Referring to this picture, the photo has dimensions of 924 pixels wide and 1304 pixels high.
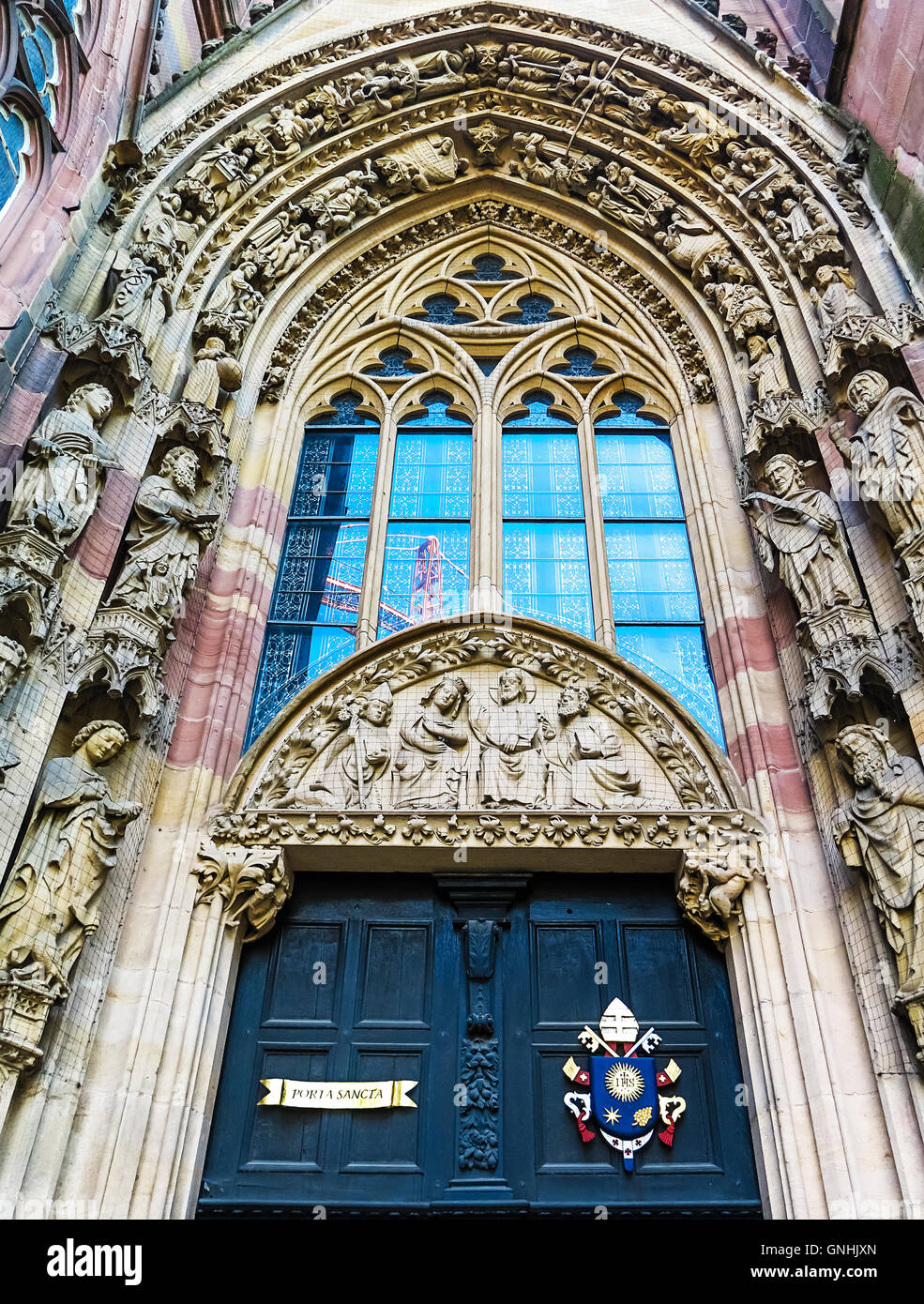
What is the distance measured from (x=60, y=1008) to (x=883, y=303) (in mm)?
7369

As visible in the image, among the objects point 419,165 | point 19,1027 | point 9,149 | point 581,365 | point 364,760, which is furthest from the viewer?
point 419,165

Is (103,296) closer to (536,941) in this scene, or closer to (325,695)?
(325,695)

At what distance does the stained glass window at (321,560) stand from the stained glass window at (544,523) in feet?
4.10

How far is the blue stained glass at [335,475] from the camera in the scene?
9352mm

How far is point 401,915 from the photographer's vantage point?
6961 millimetres

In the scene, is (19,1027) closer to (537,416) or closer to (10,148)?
(10,148)

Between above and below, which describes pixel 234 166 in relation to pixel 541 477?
above

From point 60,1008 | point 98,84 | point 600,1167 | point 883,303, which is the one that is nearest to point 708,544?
point 883,303

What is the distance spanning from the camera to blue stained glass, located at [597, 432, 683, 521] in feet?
30.4

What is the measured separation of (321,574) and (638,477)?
2964 millimetres

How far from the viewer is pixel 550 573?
8.85 metres

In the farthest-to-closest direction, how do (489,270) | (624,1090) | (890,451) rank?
(489,270) < (890,451) < (624,1090)

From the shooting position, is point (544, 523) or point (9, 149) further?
point (544, 523)

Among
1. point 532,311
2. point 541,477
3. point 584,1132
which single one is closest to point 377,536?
point 541,477
